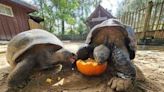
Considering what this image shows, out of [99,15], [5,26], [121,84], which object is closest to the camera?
[121,84]

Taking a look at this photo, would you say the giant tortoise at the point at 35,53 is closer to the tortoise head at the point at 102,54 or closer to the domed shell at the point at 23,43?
the domed shell at the point at 23,43

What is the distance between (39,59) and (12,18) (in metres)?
7.65

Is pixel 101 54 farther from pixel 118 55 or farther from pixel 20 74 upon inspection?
pixel 20 74

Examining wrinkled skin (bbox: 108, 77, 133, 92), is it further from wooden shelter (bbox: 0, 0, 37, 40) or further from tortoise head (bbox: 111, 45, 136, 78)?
wooden shelter (bbox: 0, 0, 37, 40)

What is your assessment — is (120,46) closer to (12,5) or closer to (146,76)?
(146,76)

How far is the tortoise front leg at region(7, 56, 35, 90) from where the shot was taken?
158 centimetres

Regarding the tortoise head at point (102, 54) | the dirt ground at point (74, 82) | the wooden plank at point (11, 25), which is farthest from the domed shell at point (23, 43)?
the wooden plank at point (11, 25)

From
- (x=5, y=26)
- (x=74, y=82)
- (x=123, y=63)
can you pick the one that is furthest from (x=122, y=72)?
(x=5, y=26)

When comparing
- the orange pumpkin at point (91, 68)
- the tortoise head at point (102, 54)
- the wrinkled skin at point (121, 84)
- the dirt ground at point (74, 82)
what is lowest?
the dirt ground at point (74, 82)

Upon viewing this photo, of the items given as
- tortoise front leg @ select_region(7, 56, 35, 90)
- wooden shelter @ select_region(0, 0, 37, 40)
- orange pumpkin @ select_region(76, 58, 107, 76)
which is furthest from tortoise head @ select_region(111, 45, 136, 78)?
wooden shelter @ select_region(0, 0, 37, 40)

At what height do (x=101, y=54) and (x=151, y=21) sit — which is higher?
(x=101, y=54)

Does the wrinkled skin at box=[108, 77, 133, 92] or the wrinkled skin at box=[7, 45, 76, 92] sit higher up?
the wrinkled skin at box=[7, 45, 76, 92]

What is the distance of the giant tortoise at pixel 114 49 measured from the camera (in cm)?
148

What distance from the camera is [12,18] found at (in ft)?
27.6
